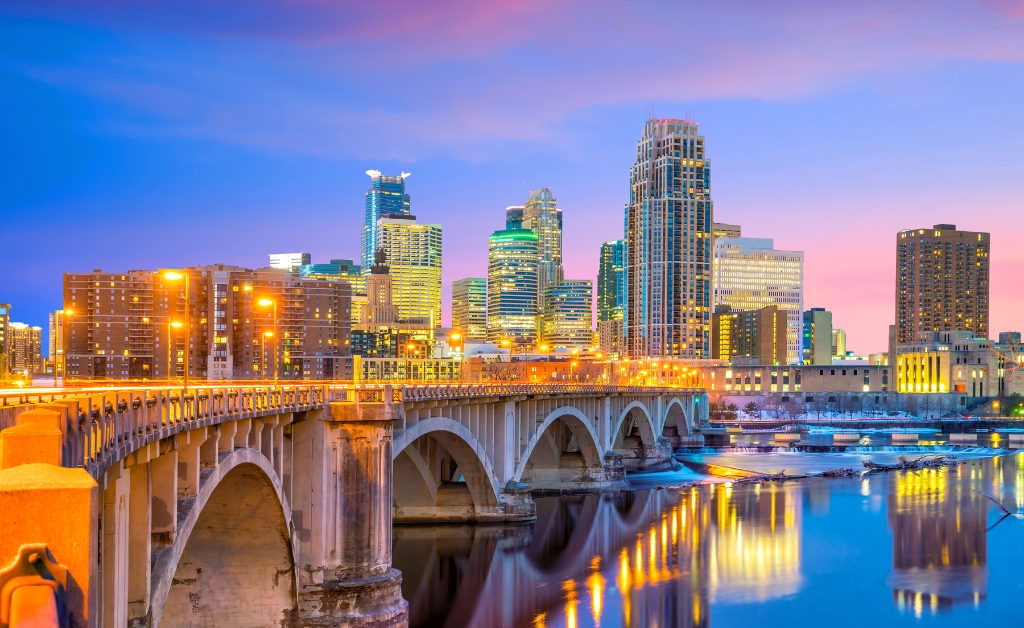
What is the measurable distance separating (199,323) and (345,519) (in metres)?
114

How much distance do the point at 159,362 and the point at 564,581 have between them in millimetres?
116566

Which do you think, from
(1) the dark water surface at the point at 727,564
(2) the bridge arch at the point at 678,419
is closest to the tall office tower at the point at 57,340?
Answer: (1) the dark water surface at the point at 727,564

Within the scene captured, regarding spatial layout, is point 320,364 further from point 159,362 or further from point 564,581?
point 564,581

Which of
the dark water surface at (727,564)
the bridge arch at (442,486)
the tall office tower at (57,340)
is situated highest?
the tall office tower at (57,340)

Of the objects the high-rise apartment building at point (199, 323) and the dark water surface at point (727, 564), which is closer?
the dark water surface at point (727, 564)

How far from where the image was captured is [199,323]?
482ft

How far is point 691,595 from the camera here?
53.7m

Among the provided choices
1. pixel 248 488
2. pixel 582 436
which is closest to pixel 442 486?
pixel 582 436

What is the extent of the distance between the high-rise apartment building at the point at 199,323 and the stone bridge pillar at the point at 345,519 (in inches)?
3892

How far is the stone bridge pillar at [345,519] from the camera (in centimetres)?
3869

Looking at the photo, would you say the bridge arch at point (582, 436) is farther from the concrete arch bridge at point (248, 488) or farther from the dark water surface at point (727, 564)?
the concrete arch bridge at point (248, 488)

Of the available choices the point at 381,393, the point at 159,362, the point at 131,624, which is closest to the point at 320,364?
the point at 159,362

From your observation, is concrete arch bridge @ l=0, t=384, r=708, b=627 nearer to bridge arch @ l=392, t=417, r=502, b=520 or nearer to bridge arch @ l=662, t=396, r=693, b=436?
bridge arch @ l=392, t=417, r=502, b=520

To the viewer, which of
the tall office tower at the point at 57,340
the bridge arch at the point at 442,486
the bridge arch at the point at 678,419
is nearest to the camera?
the tall office tower at the point at 57,340
